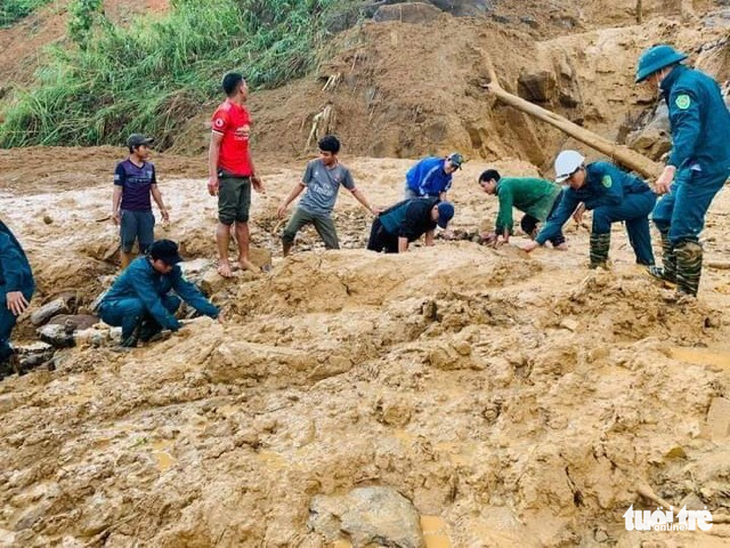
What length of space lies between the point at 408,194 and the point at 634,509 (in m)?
4.75

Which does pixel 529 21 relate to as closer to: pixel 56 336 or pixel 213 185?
pixel 213 185

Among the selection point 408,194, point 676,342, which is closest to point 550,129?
point 408,194

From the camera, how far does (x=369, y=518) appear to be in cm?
250

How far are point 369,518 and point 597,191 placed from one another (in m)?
3.24

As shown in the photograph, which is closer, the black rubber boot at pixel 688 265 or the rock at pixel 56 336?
the black rubber boot at pixel 688 265

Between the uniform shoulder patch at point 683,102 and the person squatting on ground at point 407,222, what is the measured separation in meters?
2.20

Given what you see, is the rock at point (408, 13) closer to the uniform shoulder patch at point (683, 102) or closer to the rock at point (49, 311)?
the rock at point (49, 311)

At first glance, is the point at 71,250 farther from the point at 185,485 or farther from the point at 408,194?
the point at 185,485

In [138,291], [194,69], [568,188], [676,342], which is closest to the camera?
[676,342]

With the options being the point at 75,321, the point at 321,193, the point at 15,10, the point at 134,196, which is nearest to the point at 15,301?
the point at 75,321

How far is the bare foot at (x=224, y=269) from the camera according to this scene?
541 centimetres

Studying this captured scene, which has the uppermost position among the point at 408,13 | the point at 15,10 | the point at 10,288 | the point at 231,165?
the point at 15,10

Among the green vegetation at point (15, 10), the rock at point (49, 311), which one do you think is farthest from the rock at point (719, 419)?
the green vegetation at point (15, 10)

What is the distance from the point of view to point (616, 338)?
3547 millimetres
